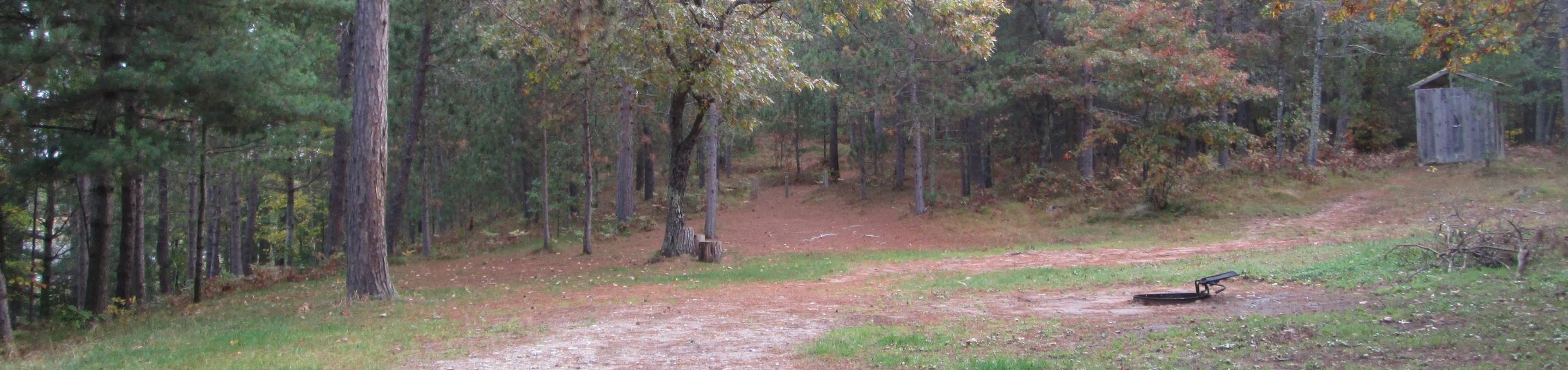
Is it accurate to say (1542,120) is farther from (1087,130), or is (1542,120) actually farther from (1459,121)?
(1087,130)

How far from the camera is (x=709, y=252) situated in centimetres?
1794

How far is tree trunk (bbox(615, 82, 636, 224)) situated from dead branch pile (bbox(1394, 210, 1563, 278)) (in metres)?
14.8

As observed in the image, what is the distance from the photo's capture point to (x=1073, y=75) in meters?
26.4

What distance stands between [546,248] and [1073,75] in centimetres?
1572

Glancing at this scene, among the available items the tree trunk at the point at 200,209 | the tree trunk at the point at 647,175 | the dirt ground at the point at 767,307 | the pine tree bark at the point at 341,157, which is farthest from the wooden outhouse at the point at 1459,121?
the tree trunk at the point at 200,209

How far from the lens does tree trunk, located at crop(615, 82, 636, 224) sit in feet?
71.7

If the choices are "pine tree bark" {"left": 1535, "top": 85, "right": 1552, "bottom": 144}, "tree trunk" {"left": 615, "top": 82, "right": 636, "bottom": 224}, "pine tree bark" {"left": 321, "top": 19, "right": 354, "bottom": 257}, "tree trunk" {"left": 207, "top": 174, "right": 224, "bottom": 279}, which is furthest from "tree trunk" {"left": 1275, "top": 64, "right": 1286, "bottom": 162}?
"tree trunk" {"left": 207, "top": 174, "right": 224, "bottom": 279}

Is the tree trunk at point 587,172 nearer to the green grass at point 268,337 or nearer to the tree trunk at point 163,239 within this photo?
the green grass at point 268,337

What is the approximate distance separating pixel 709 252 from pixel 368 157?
7714mm

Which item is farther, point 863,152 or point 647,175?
point 647,175

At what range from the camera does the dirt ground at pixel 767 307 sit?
777 cm

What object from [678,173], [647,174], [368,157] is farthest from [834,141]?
[368,157]

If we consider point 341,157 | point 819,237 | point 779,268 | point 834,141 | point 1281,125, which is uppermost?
point 834,141

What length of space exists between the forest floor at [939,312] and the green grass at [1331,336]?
0.10 ft
